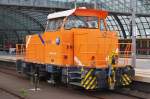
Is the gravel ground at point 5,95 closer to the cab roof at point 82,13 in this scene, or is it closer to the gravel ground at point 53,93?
the gravel ground at point 53,93

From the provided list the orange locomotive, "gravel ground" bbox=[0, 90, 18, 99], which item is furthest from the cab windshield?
"gravel ground" bbox=[0, 90, 18, 99]

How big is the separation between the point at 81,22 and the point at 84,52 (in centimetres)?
147

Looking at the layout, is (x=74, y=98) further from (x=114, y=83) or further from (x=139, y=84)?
(x=139, y=84)

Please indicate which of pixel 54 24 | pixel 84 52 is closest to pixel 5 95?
pixel 84 52

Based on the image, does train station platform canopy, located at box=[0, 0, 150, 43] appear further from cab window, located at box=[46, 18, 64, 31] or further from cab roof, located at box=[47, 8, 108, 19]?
cab roof, located at box=[47, 8, 108, 19]

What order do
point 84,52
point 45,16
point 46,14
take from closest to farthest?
point 84,52 → point 46,14 → point 45,16

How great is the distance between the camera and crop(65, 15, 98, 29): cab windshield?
16641 millimetres

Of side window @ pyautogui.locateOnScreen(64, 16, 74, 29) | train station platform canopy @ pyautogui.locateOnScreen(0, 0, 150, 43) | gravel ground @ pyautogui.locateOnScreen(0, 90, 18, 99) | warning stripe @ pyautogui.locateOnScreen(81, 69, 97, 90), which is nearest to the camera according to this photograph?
gravel ground @ pyautogui.locateOnScreen(0, 90, 18, 99)

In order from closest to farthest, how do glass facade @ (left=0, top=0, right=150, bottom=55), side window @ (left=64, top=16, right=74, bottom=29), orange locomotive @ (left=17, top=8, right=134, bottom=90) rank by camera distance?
orange locomotive @ (left=17, top=8, right=134, bottom=90) < side window @ (left=64, top=16, right=74, bottom=29) < glass facade @ (left=0, top=0, right=150, bottom=55)

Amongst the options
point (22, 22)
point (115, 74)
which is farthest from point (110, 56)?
point (22, 22)

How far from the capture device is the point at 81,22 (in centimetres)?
1683

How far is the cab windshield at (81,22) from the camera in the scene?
16641mm

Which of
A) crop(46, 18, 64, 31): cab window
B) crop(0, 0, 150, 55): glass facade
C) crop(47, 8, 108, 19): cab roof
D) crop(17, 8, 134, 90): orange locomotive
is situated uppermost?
crop(0, 0, 150, 55): glass facade

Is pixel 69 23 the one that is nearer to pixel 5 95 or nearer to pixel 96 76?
pixel 96 76
